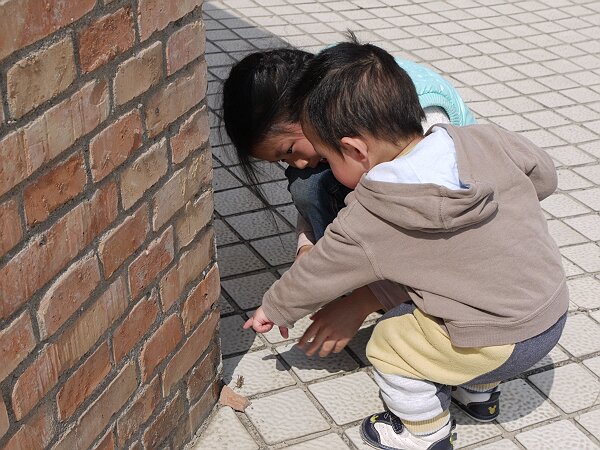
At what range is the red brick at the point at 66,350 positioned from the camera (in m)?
1.47

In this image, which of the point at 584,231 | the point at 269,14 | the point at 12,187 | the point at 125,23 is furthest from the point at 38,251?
the point at 269,14

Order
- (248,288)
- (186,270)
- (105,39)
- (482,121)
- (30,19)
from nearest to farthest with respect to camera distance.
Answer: (30,19) → (105,39) → (186,270) → (248,288) → (482,121)

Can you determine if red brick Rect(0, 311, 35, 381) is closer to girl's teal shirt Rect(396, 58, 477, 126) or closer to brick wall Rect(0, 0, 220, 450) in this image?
brick wall Rect(0, 0, 220, 450)

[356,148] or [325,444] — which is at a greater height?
[356,148]

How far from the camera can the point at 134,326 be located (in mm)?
1853

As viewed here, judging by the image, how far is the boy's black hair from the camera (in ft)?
6.50

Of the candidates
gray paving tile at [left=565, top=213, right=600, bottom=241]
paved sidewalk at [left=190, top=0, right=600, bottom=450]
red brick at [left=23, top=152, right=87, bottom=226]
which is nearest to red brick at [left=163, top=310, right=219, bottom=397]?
paved sidewalk at [left=190, top=0, right=600, bottom=450]

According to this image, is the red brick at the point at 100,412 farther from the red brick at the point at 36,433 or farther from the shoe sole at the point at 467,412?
the shoe sole at the point at 467,412

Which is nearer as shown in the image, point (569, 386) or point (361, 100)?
point (361, 100)

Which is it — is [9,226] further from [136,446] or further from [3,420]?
[136,446]

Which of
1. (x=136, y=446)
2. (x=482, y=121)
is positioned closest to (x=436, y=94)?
(x=136, y=446)

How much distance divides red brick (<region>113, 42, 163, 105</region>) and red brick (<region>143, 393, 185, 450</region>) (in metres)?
0.85

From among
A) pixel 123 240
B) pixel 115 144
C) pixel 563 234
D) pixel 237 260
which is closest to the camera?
pixel 115 144

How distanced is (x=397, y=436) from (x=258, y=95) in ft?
3.33
